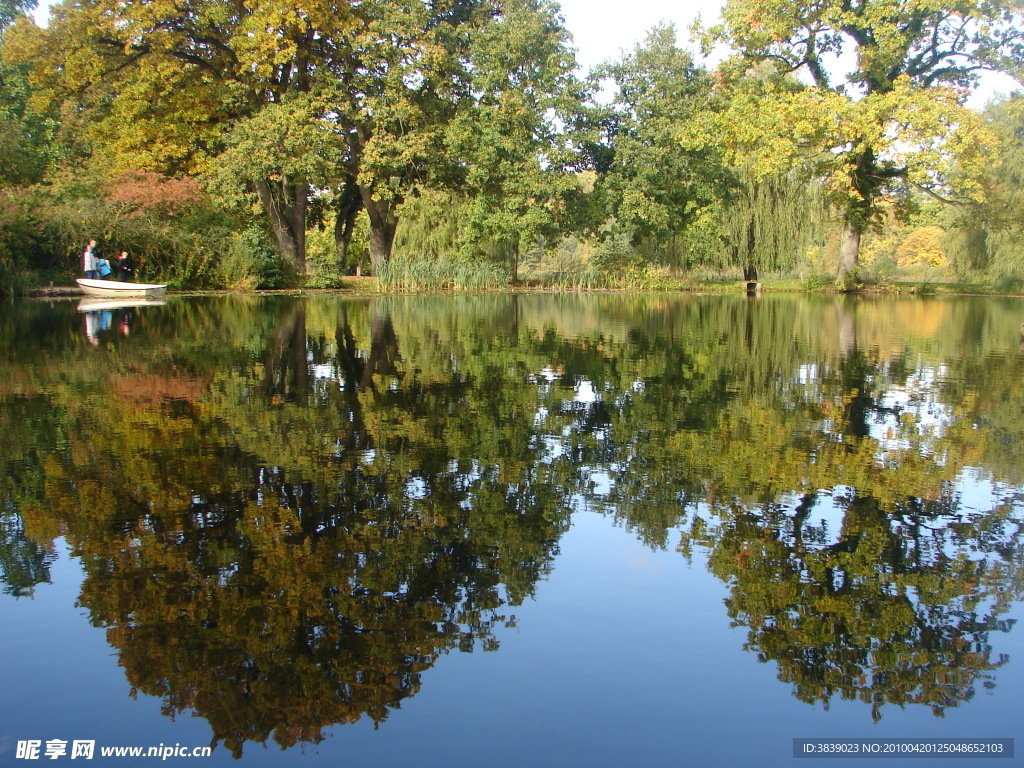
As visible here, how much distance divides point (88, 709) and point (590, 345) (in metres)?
11.9

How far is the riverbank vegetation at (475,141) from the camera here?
2981 centimetres

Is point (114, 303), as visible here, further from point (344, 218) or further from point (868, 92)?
point (868, 92)

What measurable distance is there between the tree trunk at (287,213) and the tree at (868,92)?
16.7m

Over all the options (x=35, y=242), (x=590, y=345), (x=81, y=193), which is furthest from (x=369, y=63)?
(x=590, y=345)

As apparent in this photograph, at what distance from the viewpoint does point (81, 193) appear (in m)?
29.0

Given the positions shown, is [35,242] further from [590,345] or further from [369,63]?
[590,345]

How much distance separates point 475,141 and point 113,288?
1454 centimetres

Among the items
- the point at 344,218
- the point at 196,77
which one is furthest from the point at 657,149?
the point at 196,77

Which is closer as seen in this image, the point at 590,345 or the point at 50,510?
the point at 50,510

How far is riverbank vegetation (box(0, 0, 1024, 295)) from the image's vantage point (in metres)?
29.8

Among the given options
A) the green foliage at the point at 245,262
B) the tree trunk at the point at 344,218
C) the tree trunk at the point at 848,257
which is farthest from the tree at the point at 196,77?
the tree trunk at the point at 848,257

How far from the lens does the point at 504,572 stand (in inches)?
165

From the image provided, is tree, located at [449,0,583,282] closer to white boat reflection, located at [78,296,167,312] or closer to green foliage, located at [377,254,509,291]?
green foliage, located at [377,254,509,291]

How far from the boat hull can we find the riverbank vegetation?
5.68 feet
